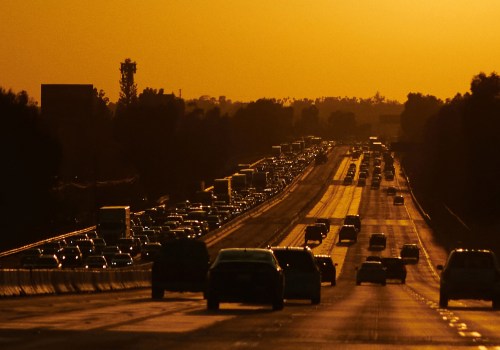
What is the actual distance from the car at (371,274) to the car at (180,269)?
98.9 ft

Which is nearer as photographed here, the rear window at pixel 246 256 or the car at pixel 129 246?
the rear window at pixel 246 256

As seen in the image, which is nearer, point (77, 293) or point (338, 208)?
point (77, 293)

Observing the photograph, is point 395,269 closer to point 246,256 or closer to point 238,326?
point 246,256

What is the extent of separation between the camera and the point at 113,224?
103m

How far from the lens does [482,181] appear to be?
140000 millimetres

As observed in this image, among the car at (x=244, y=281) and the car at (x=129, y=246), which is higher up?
the car at (x=244, y=281)

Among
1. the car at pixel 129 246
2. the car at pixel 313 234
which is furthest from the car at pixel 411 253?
the car at pixel 129 246

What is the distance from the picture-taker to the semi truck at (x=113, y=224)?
10225 centimetres

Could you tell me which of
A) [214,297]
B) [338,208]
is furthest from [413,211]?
[214,297]

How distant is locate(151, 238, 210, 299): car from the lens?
121 feet

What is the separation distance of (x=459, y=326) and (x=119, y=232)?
78.3 metres

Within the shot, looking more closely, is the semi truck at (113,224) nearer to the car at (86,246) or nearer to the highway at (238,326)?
the car at (86,246)

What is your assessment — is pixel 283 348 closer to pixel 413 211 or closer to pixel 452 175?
pixel 413 211

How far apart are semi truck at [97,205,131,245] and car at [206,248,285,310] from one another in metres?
73.0
